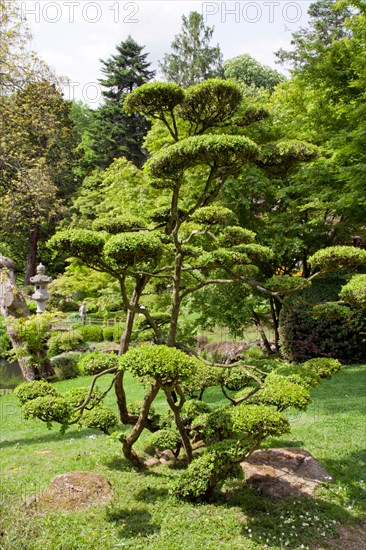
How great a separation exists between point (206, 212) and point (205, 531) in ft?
9.79

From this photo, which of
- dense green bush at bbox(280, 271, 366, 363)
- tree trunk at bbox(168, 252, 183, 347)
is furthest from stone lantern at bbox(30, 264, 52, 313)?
tree trunk at bbox(168, 252, 183, 347)

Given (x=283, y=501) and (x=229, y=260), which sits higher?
(x=229, y=260)

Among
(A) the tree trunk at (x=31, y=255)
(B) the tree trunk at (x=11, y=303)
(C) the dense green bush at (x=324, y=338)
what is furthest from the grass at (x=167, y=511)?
(A) the tree trunk at (x=31, y=255)

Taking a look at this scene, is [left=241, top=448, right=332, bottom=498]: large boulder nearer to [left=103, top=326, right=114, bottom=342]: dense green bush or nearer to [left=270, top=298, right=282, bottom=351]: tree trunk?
[left=270, top=298, right=282, bottom=351]: tree trunk

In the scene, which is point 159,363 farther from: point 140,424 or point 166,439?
point 166,439

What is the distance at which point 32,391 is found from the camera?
4.32 metres

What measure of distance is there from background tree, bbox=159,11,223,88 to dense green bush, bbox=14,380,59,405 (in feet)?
87.4

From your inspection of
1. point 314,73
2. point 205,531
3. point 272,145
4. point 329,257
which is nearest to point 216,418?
point 205,531

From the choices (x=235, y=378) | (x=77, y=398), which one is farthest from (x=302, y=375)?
(x=77, y=398)

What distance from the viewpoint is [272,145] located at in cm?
509

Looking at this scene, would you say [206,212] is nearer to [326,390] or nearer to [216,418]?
Answer: [216,418]

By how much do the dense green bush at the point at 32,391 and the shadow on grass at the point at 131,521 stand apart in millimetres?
1239

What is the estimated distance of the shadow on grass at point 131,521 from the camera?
381cm

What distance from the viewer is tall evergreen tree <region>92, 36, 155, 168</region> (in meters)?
27.8
